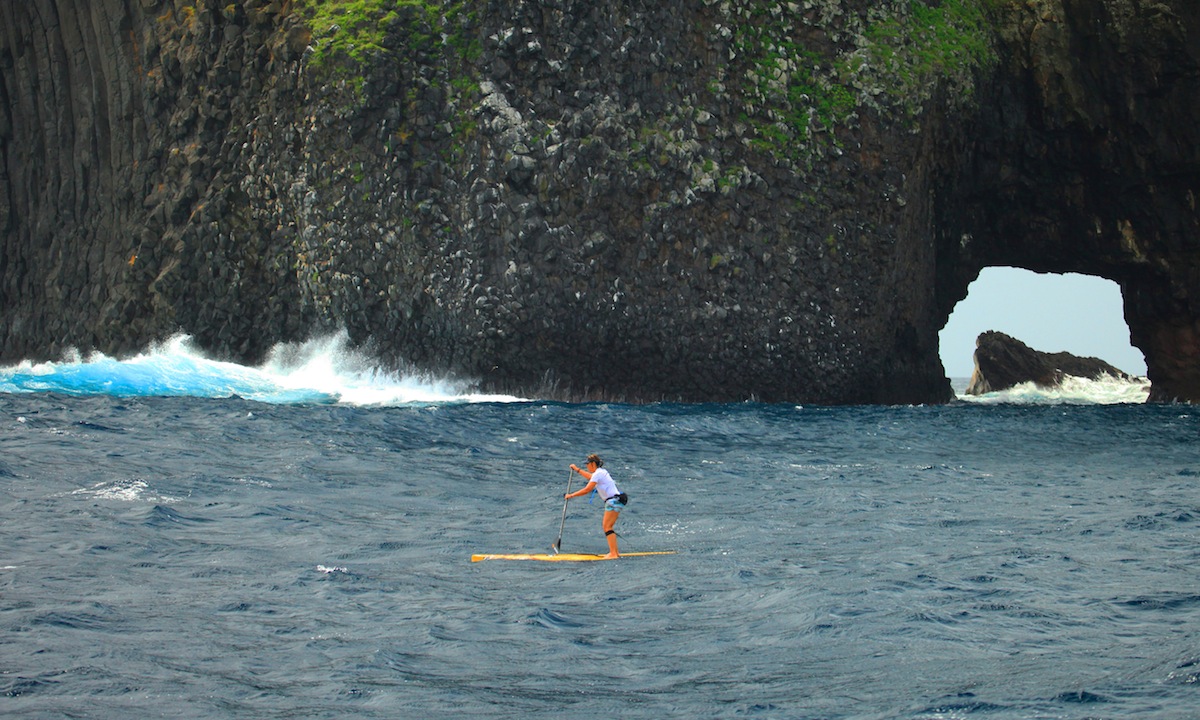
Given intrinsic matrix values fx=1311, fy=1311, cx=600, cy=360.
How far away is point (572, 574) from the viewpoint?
17.3 m

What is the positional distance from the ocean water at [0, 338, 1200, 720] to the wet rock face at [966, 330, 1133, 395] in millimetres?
45180

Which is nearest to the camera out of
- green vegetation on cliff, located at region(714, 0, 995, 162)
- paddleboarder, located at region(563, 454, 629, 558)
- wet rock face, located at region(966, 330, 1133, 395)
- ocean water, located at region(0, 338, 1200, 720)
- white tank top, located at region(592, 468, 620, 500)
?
ocean water, located at region(0, 338, 1200, 720)

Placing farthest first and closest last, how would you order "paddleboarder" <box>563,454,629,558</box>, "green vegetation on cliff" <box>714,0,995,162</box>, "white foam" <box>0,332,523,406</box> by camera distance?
"green vegetation on cliff" <box>714,0,995,162</box>
"white foam" <box>0,332,523,406</box>
"paddleboarder" <box>563,454,629,558</box>

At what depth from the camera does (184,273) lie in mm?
49406

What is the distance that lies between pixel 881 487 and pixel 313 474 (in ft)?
35.7

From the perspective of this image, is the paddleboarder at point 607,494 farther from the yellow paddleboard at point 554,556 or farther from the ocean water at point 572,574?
the ocean water at point 572,574

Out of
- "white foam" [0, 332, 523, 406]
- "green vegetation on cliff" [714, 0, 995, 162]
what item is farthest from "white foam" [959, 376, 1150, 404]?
"white foam" [0, 332, 523, 406]

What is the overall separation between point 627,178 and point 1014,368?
42260mm

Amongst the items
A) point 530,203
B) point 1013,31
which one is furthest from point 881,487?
point 1013,31

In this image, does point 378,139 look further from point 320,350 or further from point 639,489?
point 639,489

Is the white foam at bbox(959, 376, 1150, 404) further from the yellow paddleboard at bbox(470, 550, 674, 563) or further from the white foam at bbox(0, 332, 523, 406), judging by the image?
the yellow paddleboard at bbox(470, 550, 674, 563)

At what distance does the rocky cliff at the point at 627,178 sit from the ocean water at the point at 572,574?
1065cm

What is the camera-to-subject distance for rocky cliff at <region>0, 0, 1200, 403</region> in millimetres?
43719

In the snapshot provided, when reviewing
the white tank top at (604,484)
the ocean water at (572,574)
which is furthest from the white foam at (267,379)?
the white tank top at (604,484)
